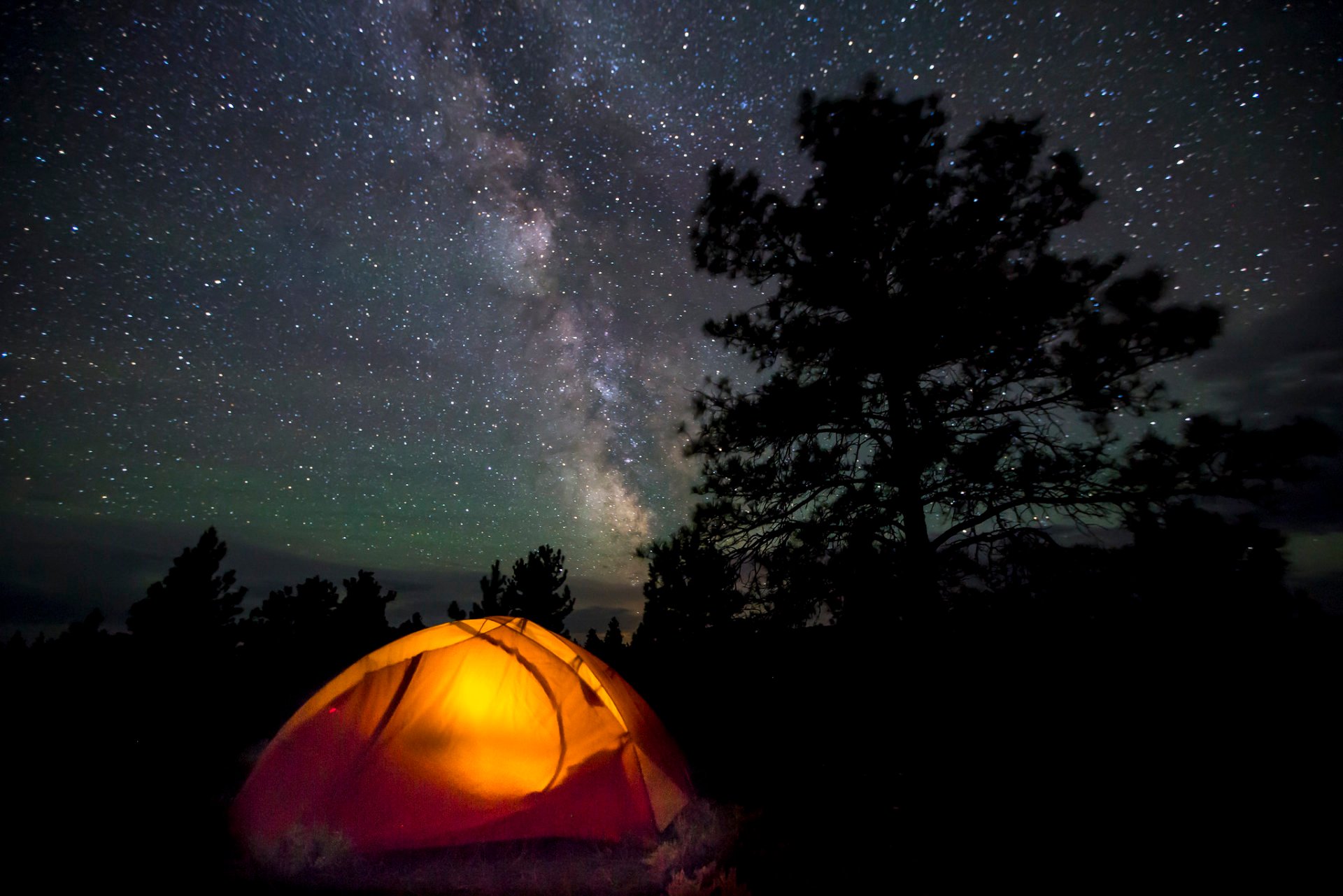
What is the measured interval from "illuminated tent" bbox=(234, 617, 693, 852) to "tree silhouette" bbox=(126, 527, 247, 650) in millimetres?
14747

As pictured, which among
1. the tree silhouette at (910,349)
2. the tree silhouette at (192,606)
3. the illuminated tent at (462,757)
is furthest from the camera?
the tree silhouette at (192,606)

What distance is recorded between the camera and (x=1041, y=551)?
6715mm

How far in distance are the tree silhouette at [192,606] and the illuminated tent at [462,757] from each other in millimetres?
14747

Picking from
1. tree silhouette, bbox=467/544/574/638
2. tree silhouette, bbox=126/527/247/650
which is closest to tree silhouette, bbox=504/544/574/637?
tree silhouette, bbox=467/544/574/638

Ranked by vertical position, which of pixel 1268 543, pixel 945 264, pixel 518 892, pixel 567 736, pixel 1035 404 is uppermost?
pixel 945 264

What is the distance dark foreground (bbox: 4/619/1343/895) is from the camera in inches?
A: 137

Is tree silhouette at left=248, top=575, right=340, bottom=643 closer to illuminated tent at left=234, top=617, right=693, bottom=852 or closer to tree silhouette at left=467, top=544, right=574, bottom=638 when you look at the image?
tree silhouette at left=467, top=544, right=574, bottom=638

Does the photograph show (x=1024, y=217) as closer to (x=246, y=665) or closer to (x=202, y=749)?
(x=202, y=749)

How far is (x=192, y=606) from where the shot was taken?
15.2 meters

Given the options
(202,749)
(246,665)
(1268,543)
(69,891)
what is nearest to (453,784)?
(69,891)

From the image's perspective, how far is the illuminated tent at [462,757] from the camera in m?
3.62

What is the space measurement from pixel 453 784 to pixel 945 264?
831cm

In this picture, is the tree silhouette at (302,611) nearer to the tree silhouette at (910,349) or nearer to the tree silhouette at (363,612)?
the tree silhouette at (363,612)

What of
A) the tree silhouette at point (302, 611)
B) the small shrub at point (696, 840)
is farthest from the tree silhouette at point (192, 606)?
the small shrub at point (696, 840)
